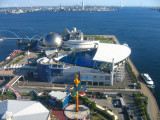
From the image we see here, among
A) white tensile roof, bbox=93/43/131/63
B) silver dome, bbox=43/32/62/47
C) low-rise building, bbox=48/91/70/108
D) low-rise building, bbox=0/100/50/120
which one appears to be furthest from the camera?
silver dome, bbox=43/32/62/47

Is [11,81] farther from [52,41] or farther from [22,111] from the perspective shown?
[52,41]

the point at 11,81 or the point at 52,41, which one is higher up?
the point at 52,41

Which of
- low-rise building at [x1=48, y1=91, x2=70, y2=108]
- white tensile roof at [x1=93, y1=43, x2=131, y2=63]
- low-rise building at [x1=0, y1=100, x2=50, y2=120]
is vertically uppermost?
white tensile roof at [x1=93, y1=43, x2=131, y2=63]

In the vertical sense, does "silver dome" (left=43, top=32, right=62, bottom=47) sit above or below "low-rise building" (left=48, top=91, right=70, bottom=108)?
above

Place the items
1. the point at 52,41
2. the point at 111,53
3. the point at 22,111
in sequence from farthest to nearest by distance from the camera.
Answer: the point at 52,41 < the point at 111,53 < the point at 22,111

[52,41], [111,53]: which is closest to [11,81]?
[52,41]

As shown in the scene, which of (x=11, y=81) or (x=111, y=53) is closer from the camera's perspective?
(x=11, y=81)

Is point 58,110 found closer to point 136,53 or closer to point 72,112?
point 72,112

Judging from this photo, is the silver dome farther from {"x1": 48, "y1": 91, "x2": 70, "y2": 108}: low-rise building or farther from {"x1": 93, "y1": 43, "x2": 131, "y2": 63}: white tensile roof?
{"x1": 48, "y1": 91, "x2": 70, "y2": 108}: low-rise building

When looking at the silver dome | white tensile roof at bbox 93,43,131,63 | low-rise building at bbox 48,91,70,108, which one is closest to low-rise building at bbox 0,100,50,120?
low-rise building at bbox 48,91,70,108

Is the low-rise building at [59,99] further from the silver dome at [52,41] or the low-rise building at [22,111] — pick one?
the silver dome at [52,41]
